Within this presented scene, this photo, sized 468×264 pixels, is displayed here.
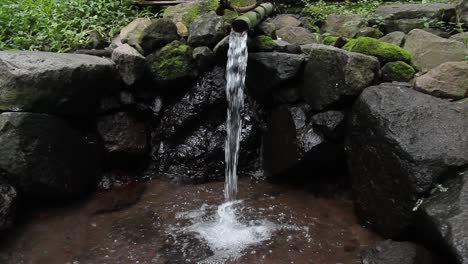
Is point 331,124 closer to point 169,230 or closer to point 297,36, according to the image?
point 297,36

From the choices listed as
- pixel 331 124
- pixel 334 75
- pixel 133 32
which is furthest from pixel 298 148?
pixel 133 32

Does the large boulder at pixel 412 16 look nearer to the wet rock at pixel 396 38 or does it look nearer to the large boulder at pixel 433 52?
the wet rock at pixel 396 38

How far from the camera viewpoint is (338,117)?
15.0ft

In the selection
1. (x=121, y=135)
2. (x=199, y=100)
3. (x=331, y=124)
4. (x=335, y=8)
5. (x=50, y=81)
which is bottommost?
(x=121, y=135)

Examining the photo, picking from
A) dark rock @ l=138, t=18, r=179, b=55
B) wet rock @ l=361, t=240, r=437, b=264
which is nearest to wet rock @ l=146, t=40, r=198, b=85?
dark rock @ l=138, t=18, r=179, b=55

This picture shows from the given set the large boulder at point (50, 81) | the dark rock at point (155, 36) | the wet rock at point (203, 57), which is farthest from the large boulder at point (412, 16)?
the large boulder at point (50, 81)

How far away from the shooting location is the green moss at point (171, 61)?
5.33 metres

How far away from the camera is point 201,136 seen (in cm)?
560

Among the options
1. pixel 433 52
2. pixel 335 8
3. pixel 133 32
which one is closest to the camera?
pixel 433 52

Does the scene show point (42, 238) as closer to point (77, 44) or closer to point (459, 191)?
point (77, 44)

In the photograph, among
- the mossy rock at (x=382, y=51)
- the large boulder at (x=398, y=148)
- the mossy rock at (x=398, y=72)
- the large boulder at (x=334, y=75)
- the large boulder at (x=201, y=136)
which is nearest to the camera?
the large boulder at (x=398, y=148)

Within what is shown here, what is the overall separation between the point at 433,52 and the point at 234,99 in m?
2.47

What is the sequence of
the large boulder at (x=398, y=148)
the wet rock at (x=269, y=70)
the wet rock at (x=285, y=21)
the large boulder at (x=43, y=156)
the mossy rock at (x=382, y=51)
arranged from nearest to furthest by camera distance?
the large boulder at (x=398, y=148), the large boulder at (x=43, y=156), the mossy rock at (x=382, y=51), the wet rock at (x=269, y=70), the wet rock at (x=285, y=21)

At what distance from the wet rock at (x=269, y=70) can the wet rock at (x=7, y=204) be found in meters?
3.13
